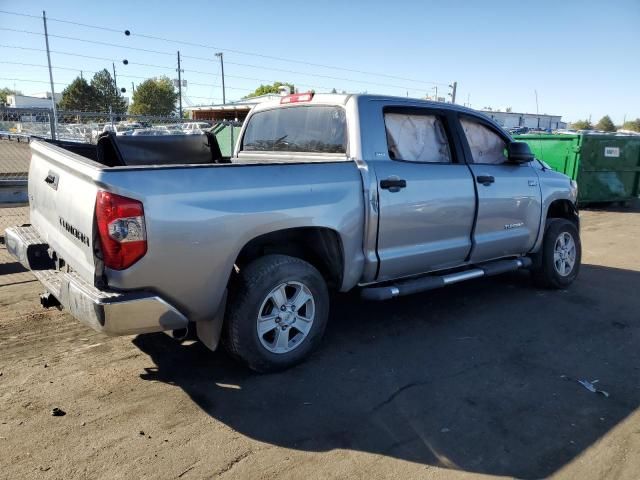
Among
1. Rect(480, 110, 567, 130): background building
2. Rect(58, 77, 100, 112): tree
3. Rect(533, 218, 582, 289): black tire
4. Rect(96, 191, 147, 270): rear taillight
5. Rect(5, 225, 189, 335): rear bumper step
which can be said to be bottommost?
Rect(533, 218, 582, 289): black tire

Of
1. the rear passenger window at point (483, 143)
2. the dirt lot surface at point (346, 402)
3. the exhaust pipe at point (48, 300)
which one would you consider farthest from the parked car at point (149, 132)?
the rear passenger window at point (483, 143)

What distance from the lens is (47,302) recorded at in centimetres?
368

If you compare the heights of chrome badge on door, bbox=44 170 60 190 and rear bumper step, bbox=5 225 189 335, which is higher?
chrome badge on door, bbox=44 170 60 190

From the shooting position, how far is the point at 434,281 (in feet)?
14.6

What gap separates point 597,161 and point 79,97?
76690 millimetres

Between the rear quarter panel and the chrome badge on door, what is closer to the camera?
the rear quarter panel

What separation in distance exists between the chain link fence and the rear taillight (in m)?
2.07

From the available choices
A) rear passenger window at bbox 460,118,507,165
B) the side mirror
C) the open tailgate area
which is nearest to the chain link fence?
the open tailgate area

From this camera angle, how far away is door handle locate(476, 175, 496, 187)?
4.77 metres

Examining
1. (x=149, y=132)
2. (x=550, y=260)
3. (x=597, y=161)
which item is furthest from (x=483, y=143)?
(x=597, y=161)

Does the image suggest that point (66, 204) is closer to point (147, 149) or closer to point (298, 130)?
point (147, 149)

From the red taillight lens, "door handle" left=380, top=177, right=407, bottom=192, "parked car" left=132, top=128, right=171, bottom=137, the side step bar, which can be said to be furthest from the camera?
"parked car" left=132, top=128, right=171, bottom=137

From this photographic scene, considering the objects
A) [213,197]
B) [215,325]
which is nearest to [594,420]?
[215,325]

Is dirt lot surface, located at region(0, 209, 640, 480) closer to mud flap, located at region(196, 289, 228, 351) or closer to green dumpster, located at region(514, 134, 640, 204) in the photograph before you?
mud flap, located at region(196, 289, 228, 351)
